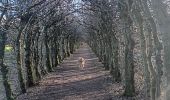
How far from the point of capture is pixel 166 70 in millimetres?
8906

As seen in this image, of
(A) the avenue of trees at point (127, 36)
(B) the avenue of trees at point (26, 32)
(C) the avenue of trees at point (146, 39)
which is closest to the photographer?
(C) the avenue of trees at point (146, 39)

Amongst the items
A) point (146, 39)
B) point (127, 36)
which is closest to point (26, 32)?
point (127, 36)

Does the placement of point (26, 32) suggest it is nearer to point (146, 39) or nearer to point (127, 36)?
point (127, 36)

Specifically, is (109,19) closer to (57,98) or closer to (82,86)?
(82,86)

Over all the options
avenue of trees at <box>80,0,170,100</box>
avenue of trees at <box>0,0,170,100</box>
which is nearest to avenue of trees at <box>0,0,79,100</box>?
A: avenue of trees at <box>0,0,170,100</box>

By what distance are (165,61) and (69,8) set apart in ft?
99.9

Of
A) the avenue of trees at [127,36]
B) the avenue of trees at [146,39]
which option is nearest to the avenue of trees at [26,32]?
the avenue of trees at [127,36]

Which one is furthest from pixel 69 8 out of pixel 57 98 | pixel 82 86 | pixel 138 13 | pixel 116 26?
pixel 138 13

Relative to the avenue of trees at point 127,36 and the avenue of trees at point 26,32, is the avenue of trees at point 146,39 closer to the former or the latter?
the avenue of trees at point 127,36

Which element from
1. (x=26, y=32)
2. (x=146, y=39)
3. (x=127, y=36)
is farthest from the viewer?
(x=26, y=32)

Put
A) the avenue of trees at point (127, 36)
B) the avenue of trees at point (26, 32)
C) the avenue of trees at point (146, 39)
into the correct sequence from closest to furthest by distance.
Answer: the avenue of trees at point (146, 39)
the avenue of trees at point (127, 36)
the avenue of trees at point (26, 32)

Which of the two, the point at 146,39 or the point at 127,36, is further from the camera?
the point at 127,36

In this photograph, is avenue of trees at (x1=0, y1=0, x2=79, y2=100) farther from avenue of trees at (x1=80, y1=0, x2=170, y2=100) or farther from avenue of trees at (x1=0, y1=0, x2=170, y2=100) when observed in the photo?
avenue of trees at (x1=80, y1=0, x2=170, y2=100)

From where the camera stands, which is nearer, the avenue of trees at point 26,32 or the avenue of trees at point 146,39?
the avenue of trees at point 146,39
